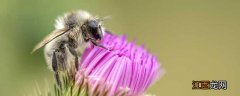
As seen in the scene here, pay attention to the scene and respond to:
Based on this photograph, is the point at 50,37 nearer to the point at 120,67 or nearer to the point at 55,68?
the point at 55,68

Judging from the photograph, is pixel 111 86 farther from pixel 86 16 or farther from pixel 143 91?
pixel 86 16

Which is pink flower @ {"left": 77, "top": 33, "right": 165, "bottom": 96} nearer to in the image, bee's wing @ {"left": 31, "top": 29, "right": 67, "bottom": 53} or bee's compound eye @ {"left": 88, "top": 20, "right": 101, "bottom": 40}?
bee's compound eye @ {"left": 88, "top": 20, "right": 101, "bottom": 40}

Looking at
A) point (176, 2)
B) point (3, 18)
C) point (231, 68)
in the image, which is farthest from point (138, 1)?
point (3, 18)

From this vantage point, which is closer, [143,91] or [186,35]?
[143,91]

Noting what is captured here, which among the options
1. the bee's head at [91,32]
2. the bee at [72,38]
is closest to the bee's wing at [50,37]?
the bee at [72,38]

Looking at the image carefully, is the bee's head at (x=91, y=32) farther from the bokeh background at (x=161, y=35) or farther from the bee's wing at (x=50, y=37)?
the bokeh background at (x=161, y=35)

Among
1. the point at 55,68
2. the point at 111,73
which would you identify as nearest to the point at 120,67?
the point at 111,73

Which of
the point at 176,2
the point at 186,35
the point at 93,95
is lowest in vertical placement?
the point at 93,95
